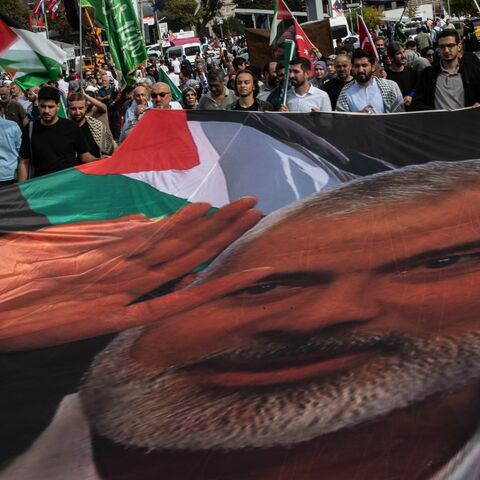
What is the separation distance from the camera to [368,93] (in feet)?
23.2

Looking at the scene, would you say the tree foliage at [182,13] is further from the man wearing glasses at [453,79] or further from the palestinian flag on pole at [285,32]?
the man wearing glasses at [453,79]

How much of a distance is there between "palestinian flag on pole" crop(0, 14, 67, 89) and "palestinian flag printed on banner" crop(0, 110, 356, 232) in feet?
6.31

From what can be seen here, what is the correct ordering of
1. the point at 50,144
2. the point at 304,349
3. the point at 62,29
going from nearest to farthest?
the point at 304,349 < the point at 50,144 < the point at 62,29

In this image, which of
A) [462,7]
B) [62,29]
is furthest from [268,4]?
[462,7]

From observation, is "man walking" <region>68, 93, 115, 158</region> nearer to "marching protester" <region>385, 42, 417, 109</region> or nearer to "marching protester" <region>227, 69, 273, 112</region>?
"marching protester" <region>227, 69, 273, 112</region>

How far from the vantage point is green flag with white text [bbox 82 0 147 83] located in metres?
9.06

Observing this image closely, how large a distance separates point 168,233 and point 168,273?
540 millimetres

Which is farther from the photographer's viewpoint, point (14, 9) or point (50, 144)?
point (14, 9)

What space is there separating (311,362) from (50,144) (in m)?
3.63

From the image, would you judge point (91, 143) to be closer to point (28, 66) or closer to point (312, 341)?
point (28, 66)

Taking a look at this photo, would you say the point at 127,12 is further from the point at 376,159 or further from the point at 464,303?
the point at 464,303

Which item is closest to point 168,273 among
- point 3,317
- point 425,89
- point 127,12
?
point 3,317

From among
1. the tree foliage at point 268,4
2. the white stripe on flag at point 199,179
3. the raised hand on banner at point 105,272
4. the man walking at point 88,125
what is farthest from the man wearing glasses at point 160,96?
the tree foliage at point 268,4

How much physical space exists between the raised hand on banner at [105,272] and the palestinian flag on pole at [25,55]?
273 centimetres
